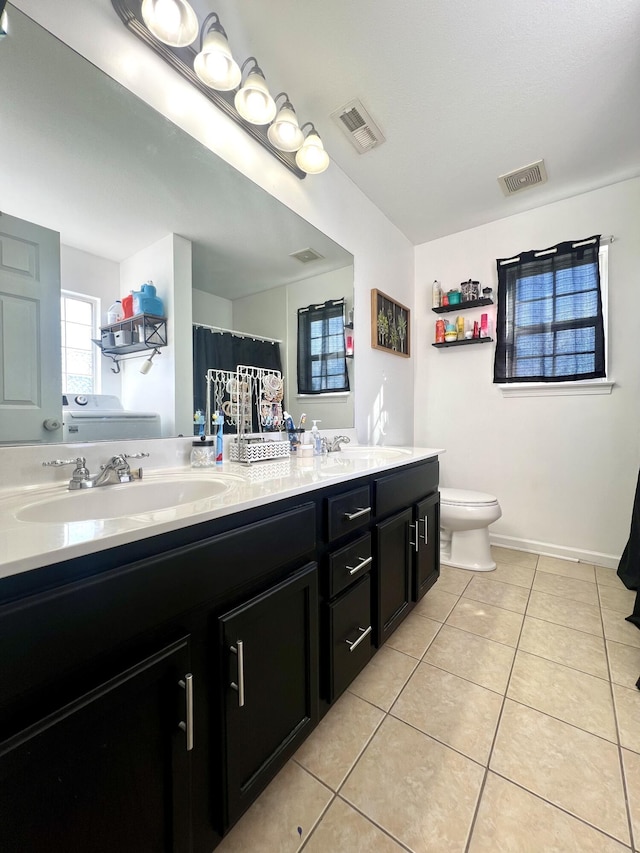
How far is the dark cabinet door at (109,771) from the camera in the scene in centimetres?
45

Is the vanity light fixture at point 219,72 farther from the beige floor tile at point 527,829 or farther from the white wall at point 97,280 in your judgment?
the beige floor tile at point 527,829

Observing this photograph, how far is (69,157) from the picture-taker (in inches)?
37.9

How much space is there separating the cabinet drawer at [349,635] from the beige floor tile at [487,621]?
2.21ft

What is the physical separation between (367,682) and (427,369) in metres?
2.25

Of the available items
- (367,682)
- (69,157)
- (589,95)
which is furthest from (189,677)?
(589,95)

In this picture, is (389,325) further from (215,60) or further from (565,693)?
(565,693)

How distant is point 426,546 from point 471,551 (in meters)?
0.78

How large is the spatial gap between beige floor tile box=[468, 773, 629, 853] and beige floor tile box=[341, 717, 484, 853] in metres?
0.03

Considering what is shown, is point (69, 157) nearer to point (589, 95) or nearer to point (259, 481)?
point (259, 481)

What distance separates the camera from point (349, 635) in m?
1.10

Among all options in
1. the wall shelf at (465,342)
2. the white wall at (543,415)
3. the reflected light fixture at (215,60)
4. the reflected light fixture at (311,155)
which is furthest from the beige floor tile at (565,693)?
the reflected light fixture at (215,60)

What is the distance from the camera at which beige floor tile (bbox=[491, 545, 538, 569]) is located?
2.29m

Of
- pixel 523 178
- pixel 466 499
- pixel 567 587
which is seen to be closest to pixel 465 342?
pixel 523 178

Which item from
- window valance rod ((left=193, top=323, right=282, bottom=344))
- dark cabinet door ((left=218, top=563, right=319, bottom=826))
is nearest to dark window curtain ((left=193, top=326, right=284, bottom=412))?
window valance rod ((left=193, top=323, right=282, bottom=344))
